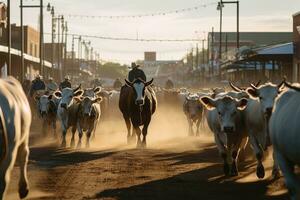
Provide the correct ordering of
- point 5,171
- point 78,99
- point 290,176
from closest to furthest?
point 5,171 → point 290,176 → point 78,99

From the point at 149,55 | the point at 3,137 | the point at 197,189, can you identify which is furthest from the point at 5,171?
the point at 149,55

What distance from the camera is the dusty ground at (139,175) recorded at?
1295 cm

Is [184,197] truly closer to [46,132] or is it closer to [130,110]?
[130,110]


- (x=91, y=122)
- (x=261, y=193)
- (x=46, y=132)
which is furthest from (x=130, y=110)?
(x=261, y=193)

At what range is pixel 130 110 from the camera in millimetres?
24688

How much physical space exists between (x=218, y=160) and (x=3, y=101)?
9.43 m

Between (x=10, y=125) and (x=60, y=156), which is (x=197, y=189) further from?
(x=60, y=156)

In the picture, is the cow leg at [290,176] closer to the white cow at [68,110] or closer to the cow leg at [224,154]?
the cow leg at [224,154]

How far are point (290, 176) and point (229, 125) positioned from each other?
15.5 ft

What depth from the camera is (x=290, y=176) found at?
10.4m

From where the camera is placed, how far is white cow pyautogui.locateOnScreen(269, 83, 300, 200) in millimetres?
9875

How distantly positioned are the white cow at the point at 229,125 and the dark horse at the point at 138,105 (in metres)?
7.30

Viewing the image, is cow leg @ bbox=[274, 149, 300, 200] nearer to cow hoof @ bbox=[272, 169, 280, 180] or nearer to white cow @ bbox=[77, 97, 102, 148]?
cow hoof @ bbox=[272, 169, 280, 180]

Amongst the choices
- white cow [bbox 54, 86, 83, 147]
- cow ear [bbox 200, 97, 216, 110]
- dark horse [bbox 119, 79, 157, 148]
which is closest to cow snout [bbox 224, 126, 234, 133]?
cow ear [bbox 200, 97, 216, 110]
